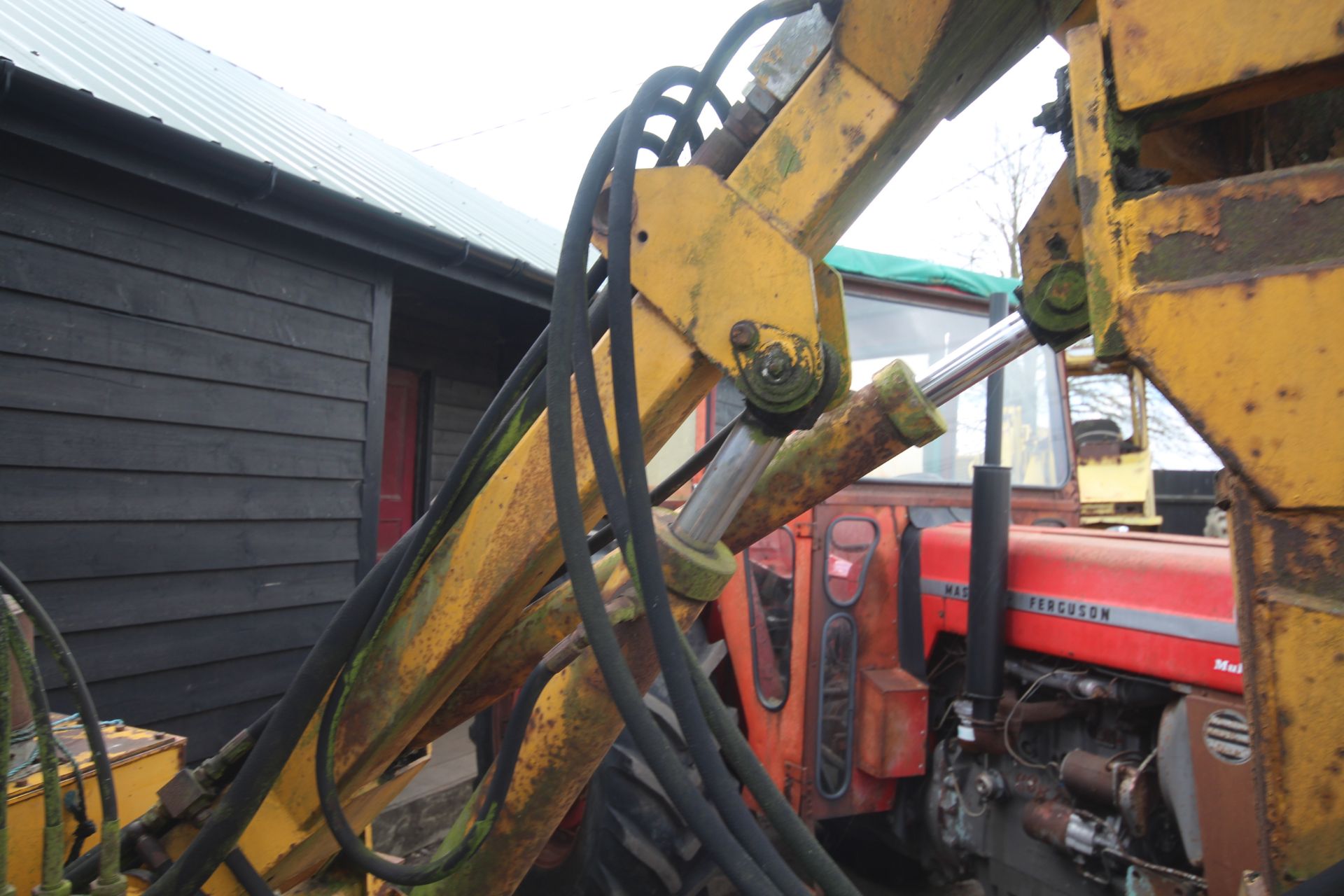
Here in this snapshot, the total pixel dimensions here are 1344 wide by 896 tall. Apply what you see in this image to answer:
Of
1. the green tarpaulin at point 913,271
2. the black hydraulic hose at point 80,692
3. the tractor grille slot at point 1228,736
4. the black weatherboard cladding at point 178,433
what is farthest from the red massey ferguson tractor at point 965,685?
the black weatherboard cladding at point 178,433

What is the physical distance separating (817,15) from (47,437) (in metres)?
3.48

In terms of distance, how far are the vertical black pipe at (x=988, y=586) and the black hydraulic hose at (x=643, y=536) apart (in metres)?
1.56

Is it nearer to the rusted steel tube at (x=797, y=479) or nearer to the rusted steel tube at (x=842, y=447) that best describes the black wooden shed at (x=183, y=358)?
the rusted steel tube at (x=797, y=479)

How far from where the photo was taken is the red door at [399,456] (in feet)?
19.7

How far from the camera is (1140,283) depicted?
2.58 ft

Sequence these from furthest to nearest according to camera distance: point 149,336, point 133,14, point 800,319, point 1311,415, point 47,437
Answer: point 133,14, point 149,336, point 47,437, point 800,319, point 1311,415

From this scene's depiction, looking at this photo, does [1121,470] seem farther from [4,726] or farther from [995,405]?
[4,726]

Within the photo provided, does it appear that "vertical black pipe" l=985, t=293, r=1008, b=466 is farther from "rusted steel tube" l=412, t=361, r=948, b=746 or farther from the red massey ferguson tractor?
"rusted steel tube" l=412, t=361, r=948, b=746

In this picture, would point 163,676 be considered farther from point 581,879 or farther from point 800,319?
point 800,319

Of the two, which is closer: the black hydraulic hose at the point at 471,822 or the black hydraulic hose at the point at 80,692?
the black hydraulic hose at the point at 471,822

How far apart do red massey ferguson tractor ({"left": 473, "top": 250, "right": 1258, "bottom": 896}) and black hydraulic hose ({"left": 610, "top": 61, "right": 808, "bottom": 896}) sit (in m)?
1.54

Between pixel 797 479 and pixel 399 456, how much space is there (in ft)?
17.7

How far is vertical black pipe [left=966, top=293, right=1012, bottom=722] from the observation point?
7.49ft

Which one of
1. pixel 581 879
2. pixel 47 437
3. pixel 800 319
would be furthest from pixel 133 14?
pixel 800 319
